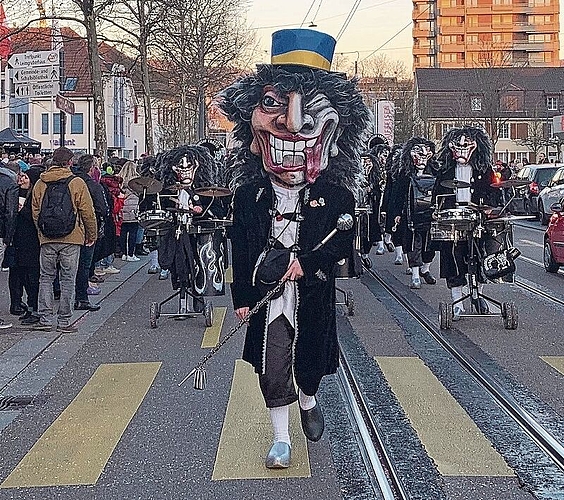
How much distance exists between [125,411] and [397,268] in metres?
9.85

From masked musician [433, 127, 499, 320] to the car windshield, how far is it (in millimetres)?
21237

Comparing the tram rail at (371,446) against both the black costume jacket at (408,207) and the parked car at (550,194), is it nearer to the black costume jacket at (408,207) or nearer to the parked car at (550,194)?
the black costume jacket at (408,207)

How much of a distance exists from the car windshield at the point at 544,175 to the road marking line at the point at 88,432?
24518mm

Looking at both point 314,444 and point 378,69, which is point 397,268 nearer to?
point 314,444

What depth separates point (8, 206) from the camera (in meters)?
9.96

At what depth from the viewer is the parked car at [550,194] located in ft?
89.8

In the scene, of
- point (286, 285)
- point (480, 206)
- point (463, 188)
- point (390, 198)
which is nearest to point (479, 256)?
point (480, 206)

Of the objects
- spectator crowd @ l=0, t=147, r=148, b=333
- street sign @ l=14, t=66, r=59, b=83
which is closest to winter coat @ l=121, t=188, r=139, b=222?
street sign @ l=14, t=66, r=59, b=83

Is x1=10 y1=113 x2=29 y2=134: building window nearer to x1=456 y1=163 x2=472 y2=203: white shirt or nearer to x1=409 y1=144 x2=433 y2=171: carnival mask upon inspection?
x1=409 y1=144 x2=433 y2=171: carnival mask

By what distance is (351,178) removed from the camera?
6.08 meters

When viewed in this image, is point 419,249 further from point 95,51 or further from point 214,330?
point 95,51

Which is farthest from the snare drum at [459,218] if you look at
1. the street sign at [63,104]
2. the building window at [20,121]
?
the building window at [20,121]

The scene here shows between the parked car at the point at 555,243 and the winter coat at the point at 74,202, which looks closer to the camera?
the winter coat at the point at 74,202

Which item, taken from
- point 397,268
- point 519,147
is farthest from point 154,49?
point 519,147
